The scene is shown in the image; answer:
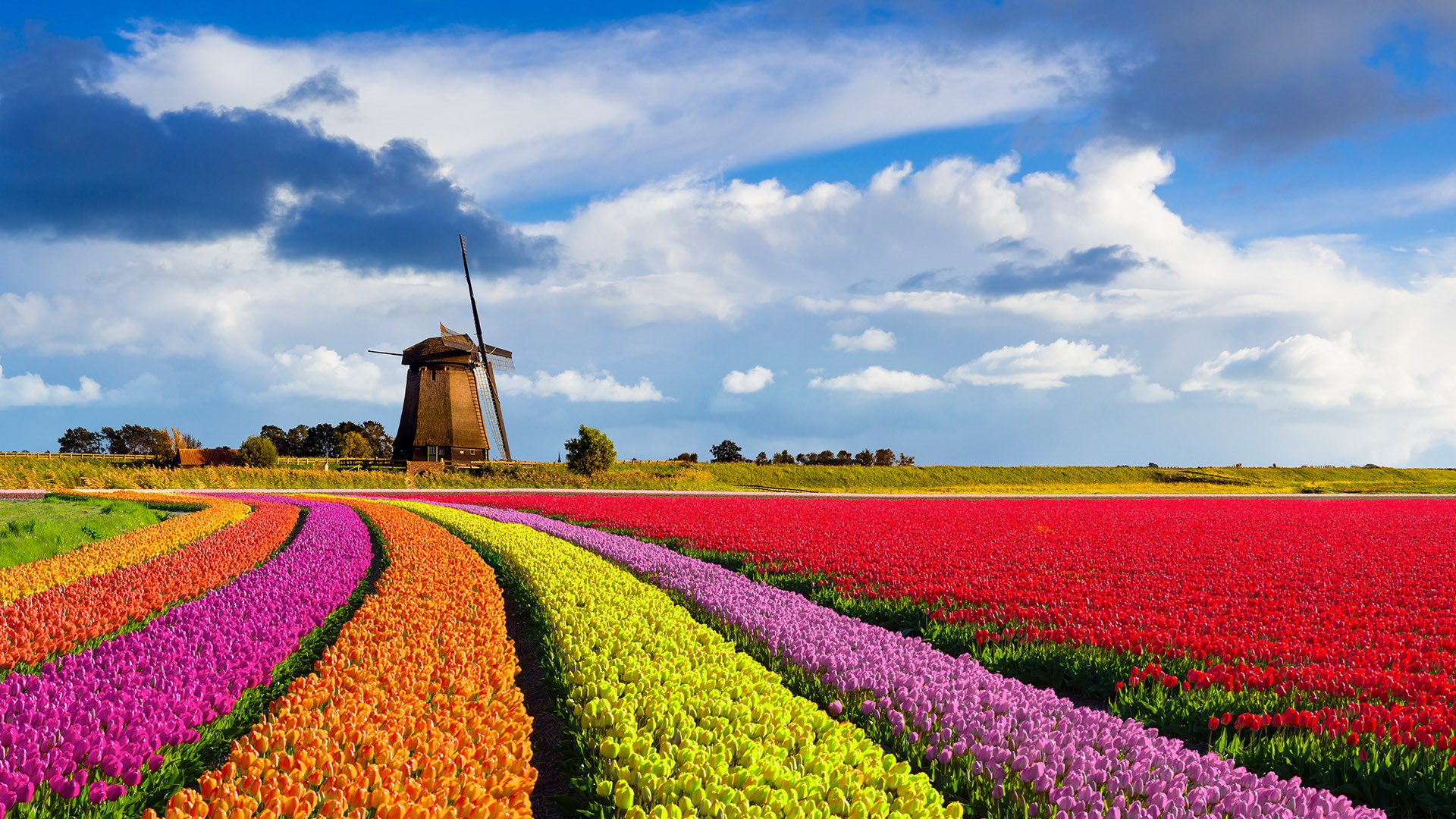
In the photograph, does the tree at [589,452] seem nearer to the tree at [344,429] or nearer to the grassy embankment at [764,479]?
the grassy embankment at [764,479]

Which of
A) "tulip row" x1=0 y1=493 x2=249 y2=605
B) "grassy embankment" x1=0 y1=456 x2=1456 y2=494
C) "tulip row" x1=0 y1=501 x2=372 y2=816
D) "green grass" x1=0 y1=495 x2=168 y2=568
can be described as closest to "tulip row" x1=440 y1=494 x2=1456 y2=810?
"tulip row" x1=0 y1=501 x2=372 y2=816

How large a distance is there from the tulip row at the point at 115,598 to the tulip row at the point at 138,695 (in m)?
0.71

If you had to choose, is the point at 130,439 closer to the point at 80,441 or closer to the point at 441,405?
the point at 80,441

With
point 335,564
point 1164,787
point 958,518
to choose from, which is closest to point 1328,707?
point 1164,787

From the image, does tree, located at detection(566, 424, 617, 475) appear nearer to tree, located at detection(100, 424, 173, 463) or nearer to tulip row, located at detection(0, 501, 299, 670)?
tulip row, located at detection(0, 501, 299, 670)

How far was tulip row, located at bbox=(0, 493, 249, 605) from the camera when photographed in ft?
37.7

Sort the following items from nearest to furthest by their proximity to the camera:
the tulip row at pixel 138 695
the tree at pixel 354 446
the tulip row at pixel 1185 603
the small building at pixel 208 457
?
the tulip row at pixel 138 695 < the tulip row at pixel 1185 603 < the small building at pixel 208 457 < the tree at pixel 354 446

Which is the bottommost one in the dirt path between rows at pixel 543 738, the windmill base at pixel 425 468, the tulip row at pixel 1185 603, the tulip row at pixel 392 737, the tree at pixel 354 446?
the dirt path between rows at pixel 543 738

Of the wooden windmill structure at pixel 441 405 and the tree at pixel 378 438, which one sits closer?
the wooden windmill structure at pixel 441 405

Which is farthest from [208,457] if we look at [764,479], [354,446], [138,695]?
[138,695]

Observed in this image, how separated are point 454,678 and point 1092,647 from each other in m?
6.42

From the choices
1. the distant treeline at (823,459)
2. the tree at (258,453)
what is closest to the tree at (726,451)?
the distant treeline at (823,459)

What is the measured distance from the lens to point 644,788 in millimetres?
4371

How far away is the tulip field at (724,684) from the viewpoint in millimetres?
4543
